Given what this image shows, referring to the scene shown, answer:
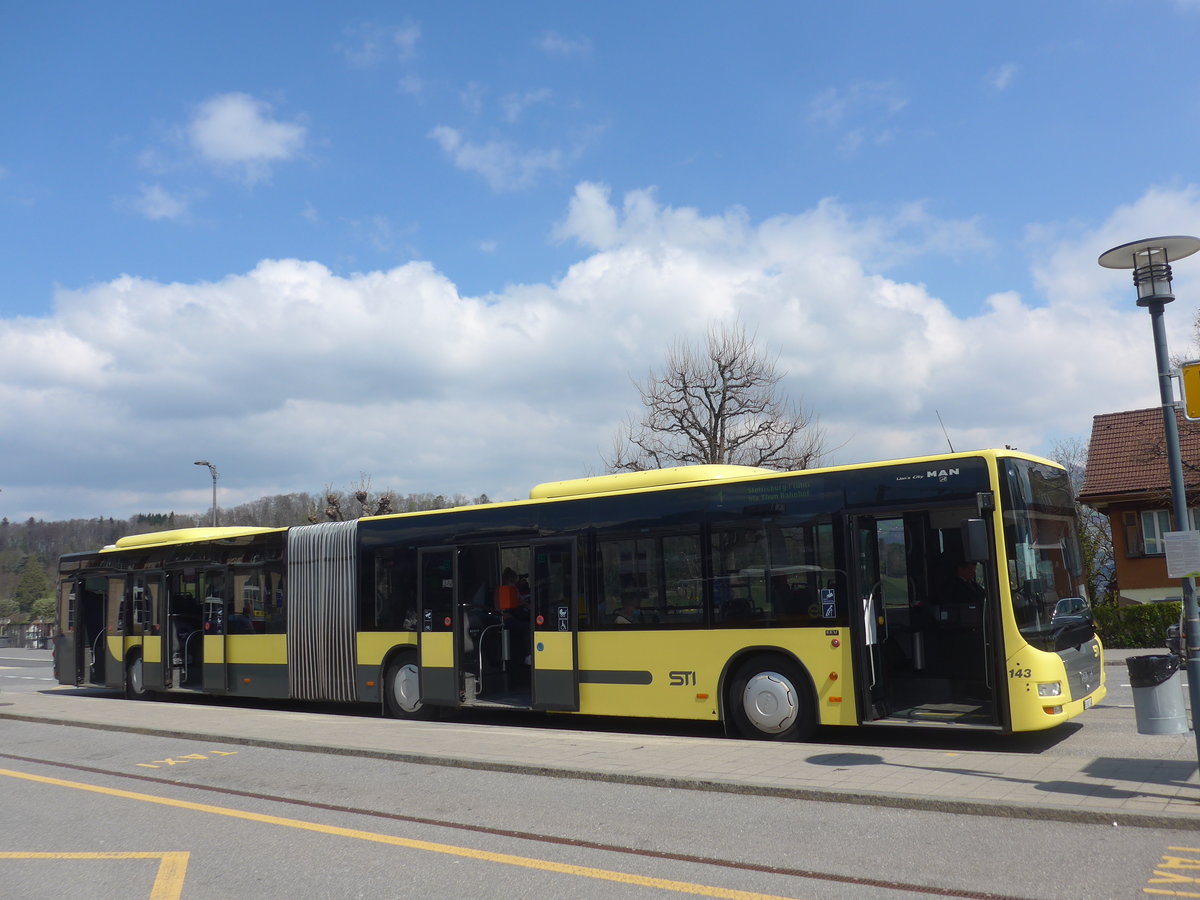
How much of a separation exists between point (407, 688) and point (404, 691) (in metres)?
0.07

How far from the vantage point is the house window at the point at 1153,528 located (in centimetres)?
2997

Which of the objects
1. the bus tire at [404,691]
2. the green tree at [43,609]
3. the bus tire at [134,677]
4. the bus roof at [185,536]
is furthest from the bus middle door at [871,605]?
the green tree at [43,609]

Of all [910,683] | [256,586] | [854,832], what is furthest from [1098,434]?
[854,832]

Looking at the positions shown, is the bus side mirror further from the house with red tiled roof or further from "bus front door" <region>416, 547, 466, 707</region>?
the house with red tiled roof

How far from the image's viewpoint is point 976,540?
925 centimetres

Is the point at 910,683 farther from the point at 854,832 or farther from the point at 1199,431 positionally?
the point at 1199,431

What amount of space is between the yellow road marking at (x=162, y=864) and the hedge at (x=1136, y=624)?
21586 mm

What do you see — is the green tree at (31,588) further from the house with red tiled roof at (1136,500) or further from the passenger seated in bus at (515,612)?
the passenger seated in bus at (515,612)

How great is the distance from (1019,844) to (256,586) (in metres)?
13.4

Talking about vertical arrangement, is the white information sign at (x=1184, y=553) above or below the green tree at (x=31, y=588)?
below

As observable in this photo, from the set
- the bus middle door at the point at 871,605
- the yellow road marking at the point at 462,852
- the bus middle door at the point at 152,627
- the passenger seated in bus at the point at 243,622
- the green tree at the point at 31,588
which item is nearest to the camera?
the yellow road marking at the point at 462,852

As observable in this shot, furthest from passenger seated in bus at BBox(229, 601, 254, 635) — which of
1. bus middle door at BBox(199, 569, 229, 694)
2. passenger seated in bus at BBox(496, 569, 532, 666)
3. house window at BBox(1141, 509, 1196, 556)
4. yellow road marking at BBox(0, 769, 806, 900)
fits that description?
house window at BBox(1141, 509, 1196, 556)

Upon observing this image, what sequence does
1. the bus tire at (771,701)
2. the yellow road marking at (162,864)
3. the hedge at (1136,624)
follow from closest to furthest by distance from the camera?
the yellow road marking at (162,864) → the bus tire at (771,701) → the hedge at (1136,624)

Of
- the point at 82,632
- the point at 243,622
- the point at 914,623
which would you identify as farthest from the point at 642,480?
the point at 82,632
